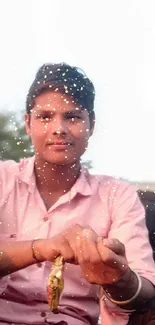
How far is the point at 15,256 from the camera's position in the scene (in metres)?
1.79

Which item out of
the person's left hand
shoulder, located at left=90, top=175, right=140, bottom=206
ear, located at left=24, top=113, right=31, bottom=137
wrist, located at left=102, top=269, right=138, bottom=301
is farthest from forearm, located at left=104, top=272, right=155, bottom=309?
ear, located at left=24, top=113, right=31, bottom=137

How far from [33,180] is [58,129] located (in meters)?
0.24

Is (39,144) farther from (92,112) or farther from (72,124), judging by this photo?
(92,112)

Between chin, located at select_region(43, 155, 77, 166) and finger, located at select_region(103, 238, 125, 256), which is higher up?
chin, located at select_region(43, 155, 77, 166)

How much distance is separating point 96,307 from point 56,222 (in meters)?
0.33

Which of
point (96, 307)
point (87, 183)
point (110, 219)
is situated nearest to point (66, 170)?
point (87, 183)

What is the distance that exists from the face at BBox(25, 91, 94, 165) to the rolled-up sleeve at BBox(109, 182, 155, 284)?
22 centimetres

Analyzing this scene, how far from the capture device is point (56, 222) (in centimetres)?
204

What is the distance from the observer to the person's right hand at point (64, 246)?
1580mm

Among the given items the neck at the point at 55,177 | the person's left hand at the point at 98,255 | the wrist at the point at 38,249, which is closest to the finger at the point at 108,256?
the person's left hand at the point at 98,255

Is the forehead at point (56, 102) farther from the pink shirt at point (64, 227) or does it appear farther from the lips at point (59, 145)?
the pink shirt at point (64, 227)

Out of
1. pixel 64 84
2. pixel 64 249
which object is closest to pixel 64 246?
pixel 64 249

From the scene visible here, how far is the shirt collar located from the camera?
6.81 ft

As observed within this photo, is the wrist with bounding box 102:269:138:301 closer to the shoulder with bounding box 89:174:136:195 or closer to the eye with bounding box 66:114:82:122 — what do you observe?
the shoulder with bounding box 89:174:136:195
